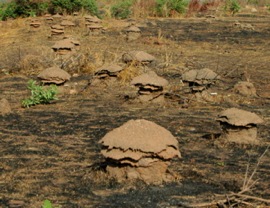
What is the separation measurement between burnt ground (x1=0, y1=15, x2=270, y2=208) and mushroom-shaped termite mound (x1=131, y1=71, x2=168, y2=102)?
0.70 ft

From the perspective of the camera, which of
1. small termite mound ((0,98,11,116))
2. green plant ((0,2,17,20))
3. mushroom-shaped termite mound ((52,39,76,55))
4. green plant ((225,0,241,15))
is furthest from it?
green plant ((225,0,241,15))

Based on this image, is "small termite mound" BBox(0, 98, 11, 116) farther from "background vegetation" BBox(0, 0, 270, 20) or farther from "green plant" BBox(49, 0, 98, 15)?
"green plant" BBox(49, 0, 98, 15)

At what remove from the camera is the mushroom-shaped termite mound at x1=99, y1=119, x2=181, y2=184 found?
5.01m

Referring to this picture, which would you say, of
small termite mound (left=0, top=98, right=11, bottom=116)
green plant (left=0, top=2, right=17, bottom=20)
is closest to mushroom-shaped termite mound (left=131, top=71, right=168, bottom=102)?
small termite mound (left=0, top=98, right=11, bottom=116)

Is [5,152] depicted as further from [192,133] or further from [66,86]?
[66,86]

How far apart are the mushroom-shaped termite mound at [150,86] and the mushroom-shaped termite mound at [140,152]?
3.79 m

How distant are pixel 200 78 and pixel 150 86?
1.00 metres

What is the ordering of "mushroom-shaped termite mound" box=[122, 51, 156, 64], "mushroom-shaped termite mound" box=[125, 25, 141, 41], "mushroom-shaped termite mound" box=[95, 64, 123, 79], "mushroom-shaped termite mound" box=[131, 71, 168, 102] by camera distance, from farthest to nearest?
"mushroom-shaped termite mound" box=[125, 25, 141, 41], "mushroom-shaped termite mound" box=[122, 51, 156, 64], "mushroom-shaped termite mound" box=[95, 64, 123, 79], "mushroom-shaped termite mound" box=[131, 71, 168, 102]

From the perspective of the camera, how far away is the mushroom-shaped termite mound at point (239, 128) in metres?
6.53

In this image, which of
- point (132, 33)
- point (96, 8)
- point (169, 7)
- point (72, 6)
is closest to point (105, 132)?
point (132, 33)

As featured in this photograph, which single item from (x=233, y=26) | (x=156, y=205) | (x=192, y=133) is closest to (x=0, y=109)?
(x=192, y=133)

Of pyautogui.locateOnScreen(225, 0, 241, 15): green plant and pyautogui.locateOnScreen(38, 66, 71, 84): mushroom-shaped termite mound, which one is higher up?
pyautogui.locateOnScreen(38, 66, 71, 84): mushroom-shaped termite mound

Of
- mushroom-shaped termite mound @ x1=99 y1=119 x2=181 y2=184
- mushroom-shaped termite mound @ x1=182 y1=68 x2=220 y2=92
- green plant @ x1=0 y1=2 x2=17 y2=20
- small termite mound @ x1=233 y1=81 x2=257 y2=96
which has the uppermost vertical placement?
mushroom-shaped termite mound @ x1=99 y1=119 x2=181 y2=184

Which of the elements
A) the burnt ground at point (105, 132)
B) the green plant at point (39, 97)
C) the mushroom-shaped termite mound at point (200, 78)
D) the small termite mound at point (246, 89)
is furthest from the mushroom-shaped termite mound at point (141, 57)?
the green plant at point (39, 97)
